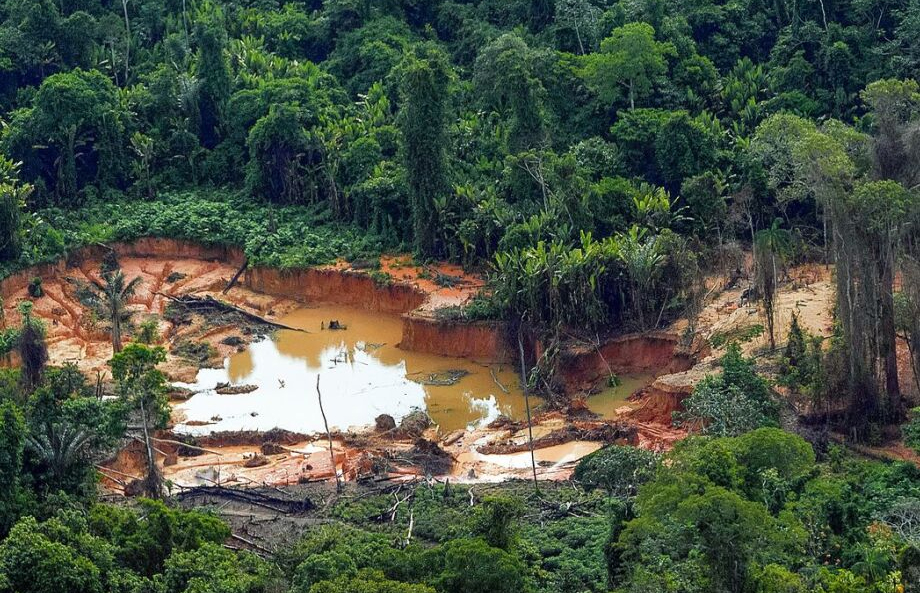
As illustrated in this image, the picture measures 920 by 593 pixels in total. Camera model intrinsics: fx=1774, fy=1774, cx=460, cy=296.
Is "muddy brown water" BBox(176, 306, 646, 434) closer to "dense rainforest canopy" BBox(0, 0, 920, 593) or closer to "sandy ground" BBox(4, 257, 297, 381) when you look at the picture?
"sandy ground" BBox(4, 257, 297, 381)

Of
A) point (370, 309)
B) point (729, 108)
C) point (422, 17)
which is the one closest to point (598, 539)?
point (370, 309)

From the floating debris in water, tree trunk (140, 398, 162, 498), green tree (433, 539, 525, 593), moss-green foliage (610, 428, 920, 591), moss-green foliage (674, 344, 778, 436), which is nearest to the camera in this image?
moss-green foliage (610, 428, 920, 591)

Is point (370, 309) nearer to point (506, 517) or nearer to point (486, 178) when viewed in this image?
point (486, 178)

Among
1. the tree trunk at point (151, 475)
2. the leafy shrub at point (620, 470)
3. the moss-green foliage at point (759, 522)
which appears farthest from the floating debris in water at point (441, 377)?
the moss-green foliage at point (759, 522)

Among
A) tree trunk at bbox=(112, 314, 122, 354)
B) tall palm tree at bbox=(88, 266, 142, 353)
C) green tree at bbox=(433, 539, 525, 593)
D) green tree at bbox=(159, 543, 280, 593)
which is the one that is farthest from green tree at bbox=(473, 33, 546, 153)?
green tree at bbox=(433, 539, 525, 593)

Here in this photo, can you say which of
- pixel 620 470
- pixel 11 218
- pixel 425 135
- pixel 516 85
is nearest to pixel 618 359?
pixel 620 470

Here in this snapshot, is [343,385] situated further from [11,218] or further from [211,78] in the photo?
[211,78]
